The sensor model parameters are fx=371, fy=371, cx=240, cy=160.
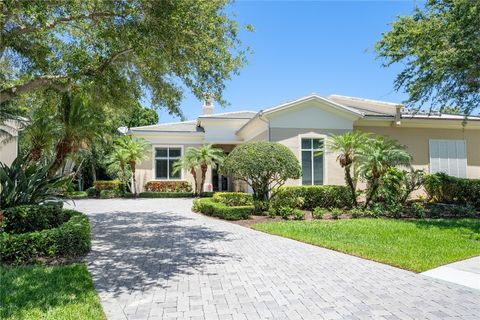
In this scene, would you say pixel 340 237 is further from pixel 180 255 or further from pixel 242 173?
pixel 242 173

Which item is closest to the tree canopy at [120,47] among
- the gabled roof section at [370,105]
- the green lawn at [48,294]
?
the green lawn at [48,294]

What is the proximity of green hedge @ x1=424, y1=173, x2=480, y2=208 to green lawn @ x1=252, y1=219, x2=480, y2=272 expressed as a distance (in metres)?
4.65

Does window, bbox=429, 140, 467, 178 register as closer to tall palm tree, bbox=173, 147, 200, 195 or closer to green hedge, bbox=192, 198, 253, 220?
green hedge, bbox=192, 198, 253, 220

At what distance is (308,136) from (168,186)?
39.0ft

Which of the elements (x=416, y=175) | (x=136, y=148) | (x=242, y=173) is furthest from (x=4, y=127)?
(x=416, y=175)

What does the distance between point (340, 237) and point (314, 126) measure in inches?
346

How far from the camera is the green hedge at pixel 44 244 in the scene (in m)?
7.27

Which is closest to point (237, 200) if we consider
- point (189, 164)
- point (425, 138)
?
point (189, 164)

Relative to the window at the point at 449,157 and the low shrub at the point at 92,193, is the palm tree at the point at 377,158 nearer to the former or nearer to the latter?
the window at the point at 449,157

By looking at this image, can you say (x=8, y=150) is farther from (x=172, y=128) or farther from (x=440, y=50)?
(x=440, y=50)

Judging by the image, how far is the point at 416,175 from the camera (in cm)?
1733

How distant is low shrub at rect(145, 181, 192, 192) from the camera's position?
2597 centimetres

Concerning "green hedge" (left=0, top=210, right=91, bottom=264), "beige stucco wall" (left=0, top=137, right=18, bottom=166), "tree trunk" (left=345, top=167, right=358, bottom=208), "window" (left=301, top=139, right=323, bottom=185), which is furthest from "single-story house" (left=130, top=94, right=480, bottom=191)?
"green hedge" (left=0, top=210, right=91, bottom=264)

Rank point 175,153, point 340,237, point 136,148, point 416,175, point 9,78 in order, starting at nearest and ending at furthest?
1. point 340,237
2. point 9,78
3. point 416,175
4. point 136,148
5. point 175,153
